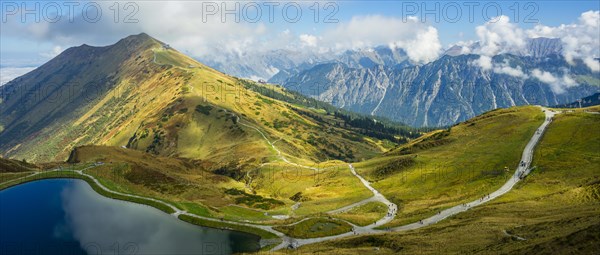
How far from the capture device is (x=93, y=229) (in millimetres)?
85188

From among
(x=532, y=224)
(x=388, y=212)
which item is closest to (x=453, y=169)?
(x=388, y=212)

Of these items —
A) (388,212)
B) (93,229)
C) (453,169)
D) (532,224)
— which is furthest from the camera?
(453,169)

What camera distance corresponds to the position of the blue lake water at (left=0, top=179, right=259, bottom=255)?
255 feet

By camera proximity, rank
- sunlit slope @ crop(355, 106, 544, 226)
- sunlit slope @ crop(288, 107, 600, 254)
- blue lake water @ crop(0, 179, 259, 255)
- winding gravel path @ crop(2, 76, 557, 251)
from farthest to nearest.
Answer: sunlit slope @ crop(355, 106, 544, 226), winding gravel path @ crop(2, 76, 557, 251), blue lake water @ crop(0, 179, 259, 255), sunlit slope @ crop(288, 107, 600, 254)

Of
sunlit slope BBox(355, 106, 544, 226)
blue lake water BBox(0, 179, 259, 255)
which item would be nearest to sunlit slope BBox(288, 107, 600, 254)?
sunlit slope BBox(355, 106, 544, 226)

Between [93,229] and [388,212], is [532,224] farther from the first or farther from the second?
[93,229]

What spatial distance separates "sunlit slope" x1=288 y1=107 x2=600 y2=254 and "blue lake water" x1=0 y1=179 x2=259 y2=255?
23744 mm

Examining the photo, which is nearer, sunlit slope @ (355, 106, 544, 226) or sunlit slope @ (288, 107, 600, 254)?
sunlit slope @ (288, 107, 600, 254)

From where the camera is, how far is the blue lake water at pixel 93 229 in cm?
7769

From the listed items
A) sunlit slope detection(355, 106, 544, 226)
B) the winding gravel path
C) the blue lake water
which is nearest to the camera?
the blue lake water

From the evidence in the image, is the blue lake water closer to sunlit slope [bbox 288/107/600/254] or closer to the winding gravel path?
the winding gravel path

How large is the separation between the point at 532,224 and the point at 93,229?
83.6 m

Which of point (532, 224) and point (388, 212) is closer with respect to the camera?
point (532, 224)

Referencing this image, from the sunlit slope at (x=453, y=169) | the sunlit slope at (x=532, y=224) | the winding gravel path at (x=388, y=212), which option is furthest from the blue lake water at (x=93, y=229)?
the sunlit slope at (x=453, y=169)
